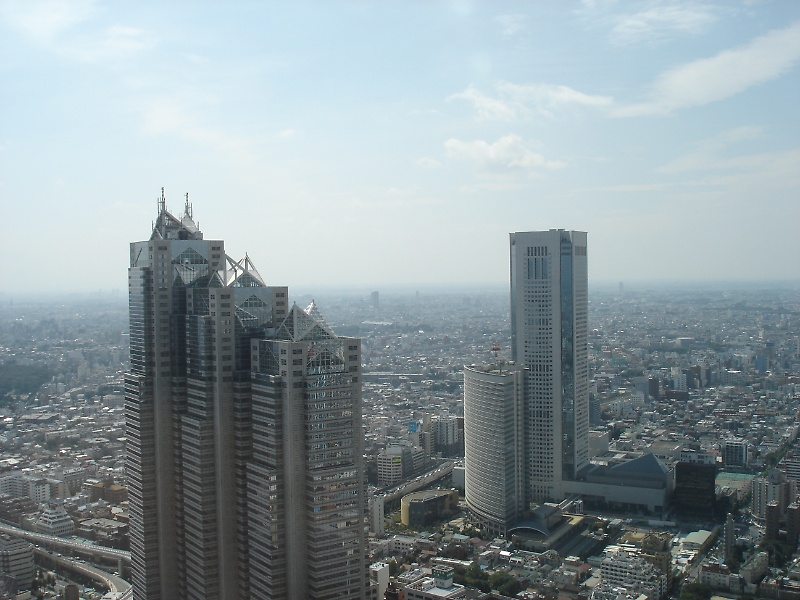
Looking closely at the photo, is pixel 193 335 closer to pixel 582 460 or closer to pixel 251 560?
pixel 251 560

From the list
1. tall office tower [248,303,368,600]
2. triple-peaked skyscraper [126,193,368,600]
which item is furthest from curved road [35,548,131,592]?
tall office tower [248,303,368,600]

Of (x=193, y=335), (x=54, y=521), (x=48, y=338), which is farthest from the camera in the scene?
(x=48, y=338)

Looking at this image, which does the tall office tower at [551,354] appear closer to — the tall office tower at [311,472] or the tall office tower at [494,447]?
the tall office tower at [494,447]

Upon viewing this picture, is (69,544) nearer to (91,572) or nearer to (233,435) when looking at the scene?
(91,572)

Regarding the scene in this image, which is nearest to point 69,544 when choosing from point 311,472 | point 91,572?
point 91,572

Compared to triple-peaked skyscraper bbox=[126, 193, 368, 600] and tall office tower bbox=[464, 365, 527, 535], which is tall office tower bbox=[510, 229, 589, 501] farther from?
triple-peaked skyscraper bbox=[126, 193, 368, 600]

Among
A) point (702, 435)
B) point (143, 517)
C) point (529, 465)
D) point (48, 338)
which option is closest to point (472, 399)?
point (529, 465)
